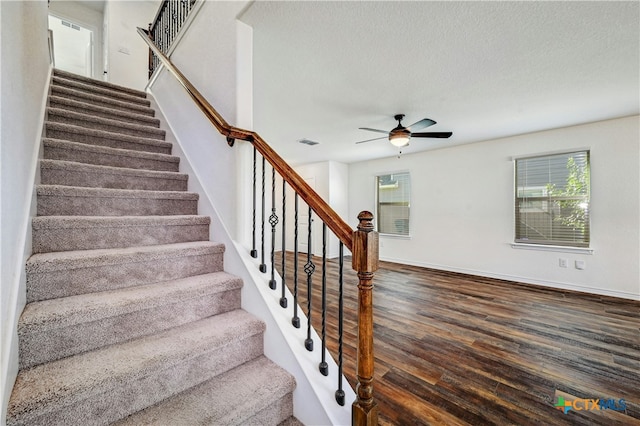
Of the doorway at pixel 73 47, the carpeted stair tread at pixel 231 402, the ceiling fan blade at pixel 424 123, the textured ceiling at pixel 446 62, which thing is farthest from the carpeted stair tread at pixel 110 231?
the doorway at pixel 73 47

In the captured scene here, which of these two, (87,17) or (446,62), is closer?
(446,62)

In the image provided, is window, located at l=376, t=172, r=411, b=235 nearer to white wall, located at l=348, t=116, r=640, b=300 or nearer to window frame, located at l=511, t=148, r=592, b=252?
white wall, located at l=348, t=116, r=640, b=300

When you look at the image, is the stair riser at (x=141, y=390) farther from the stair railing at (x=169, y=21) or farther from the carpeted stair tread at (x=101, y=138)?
the stair railing at (x=169, y=21)

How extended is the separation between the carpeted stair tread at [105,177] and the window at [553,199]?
486cm

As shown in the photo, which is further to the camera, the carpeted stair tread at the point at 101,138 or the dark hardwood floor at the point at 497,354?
the carpeted stair tread at the point at 101,138

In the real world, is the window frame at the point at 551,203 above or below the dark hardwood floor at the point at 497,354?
above

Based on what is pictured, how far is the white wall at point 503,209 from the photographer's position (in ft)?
11.6

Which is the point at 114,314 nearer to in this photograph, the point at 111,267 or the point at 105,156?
the point at 111,267

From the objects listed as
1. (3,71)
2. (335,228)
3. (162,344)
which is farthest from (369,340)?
(3,71)

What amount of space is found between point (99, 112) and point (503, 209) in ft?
18.3

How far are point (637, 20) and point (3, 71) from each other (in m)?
3.31

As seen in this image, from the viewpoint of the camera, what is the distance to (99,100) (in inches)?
111

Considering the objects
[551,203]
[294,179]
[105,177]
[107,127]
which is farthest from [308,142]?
[551,203]

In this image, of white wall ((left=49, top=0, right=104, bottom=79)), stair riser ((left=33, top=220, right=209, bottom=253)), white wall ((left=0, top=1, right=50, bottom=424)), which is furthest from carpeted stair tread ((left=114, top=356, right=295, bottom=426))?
white wall ((left=49, top=0, right=104, bottom=79))
